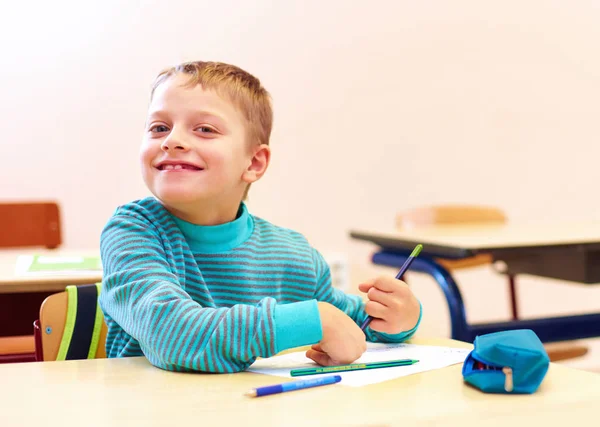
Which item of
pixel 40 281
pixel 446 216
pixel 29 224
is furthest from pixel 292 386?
pixel 446 216

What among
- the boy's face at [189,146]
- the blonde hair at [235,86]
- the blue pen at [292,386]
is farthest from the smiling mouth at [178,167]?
the blue pen at [292,386]

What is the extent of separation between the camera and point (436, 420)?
2.32ft

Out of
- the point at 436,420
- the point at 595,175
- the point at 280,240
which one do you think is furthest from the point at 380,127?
the point at 436,420

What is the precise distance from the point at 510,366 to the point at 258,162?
64 cm

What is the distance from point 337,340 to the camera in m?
0.94

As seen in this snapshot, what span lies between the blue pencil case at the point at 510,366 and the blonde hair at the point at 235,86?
23.0 inches

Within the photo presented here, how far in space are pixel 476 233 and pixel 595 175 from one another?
217 cm

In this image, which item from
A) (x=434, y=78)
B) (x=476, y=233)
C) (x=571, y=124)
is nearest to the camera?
(x=476, y=233)

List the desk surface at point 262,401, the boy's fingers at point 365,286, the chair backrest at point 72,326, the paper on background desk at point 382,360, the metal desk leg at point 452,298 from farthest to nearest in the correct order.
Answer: the metal desk leg at point 452,298 → the chair backrest at point 72,326 → the boy's fingers at point 365,286 → the paper on background desk at point 382,360 → the desk surface at point 262,401

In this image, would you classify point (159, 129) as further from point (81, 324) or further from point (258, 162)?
point (81, 324)

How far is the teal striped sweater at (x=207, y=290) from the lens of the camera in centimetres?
91

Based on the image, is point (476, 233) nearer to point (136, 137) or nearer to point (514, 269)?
point (514, 269)

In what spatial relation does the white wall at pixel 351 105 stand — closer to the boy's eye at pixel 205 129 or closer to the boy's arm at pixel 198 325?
the boy's eye at pixel 205 129

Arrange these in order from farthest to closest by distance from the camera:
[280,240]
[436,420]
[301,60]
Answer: [301,60] → [280,240] → [436,420]
